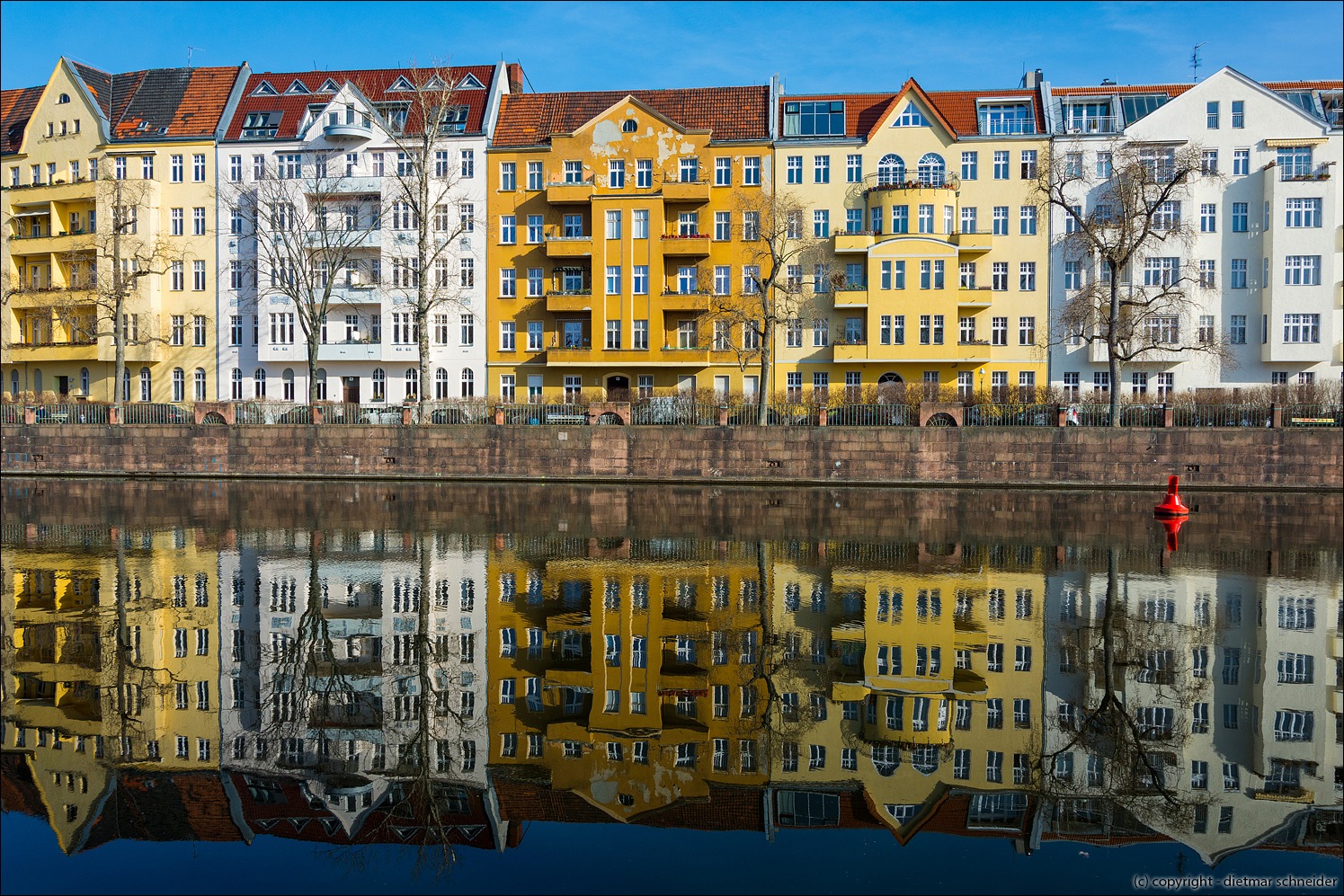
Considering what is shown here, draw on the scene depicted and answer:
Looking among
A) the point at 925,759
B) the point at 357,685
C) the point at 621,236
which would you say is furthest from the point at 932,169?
the point at 925,759

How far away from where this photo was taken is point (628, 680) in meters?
13.0

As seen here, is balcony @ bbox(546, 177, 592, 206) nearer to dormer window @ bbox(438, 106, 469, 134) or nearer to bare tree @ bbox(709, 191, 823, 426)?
dormer window @ bbox(438, 106, 469, 134)

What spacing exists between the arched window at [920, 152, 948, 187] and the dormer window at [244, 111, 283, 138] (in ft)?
117

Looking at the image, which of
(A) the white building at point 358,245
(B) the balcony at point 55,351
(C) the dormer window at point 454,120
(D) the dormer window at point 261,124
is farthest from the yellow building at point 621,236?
(B) the balcony at point 55,351

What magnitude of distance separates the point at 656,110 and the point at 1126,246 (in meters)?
25.1

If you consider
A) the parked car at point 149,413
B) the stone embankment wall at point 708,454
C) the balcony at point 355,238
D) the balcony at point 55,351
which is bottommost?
the stone embankment wall at point 708,454

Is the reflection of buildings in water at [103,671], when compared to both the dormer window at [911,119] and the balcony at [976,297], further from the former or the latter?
the dormer window at [911,119]

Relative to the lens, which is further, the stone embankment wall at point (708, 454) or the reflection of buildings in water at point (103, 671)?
the stone embankment wall at point (708, 454)

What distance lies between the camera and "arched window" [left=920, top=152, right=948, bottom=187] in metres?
56.4

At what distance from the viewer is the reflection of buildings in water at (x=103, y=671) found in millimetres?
10328

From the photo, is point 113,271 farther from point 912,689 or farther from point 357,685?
point 912,689

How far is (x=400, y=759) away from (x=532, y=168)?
51.7m

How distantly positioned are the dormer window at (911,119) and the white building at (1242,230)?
6649mm

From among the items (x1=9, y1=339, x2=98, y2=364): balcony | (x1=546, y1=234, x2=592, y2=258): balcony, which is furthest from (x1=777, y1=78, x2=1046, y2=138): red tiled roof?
(x1=9, y1=339, x2=98, y2=364): balcony
